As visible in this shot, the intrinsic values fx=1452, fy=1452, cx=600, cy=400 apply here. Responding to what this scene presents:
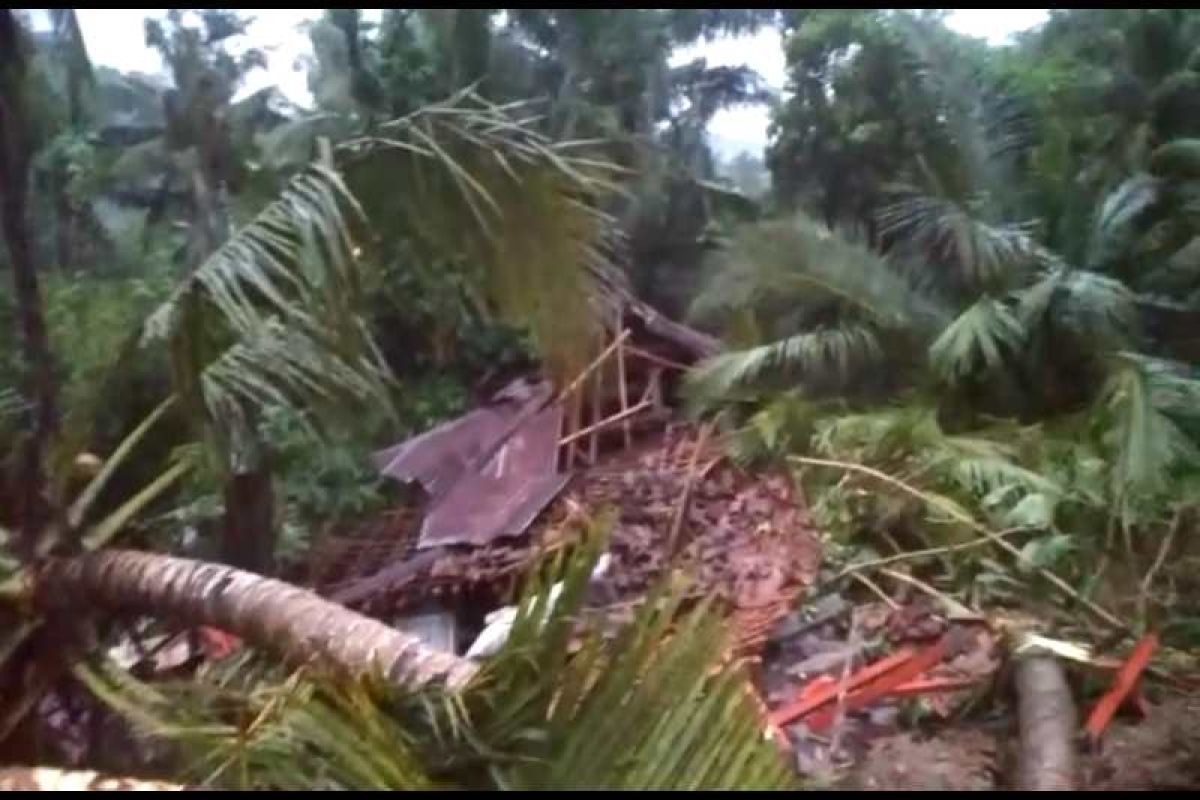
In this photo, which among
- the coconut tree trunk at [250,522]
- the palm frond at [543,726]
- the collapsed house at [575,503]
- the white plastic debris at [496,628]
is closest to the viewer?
the palm frond at [543,726]

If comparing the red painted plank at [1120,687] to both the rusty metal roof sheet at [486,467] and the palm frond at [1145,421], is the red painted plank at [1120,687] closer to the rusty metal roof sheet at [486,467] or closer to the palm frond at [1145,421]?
the palm frond at [1145,421]

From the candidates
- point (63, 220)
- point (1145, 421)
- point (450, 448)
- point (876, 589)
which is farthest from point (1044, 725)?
point (63, 220)

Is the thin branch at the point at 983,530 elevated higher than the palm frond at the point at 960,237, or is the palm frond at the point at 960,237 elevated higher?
the palm frond at the point at 960,237

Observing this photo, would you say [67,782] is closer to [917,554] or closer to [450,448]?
[450,448]

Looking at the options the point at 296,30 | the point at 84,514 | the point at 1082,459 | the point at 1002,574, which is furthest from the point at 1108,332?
the point at 84,514

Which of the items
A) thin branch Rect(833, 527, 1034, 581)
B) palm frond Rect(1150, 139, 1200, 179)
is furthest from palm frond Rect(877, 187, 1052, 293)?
thin branch Rect(833, 527, 1034, 581)

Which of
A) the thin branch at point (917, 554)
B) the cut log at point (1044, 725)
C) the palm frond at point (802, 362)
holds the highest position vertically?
the palm frond at point (802, 362)

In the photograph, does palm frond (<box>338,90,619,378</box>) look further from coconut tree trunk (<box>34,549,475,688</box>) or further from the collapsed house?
coconut tree trunk (<box>34,549,475,688</box>)

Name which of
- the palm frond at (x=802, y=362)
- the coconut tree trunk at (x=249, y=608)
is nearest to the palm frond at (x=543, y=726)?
the coconut tree trunk at (x=249, y=608)
